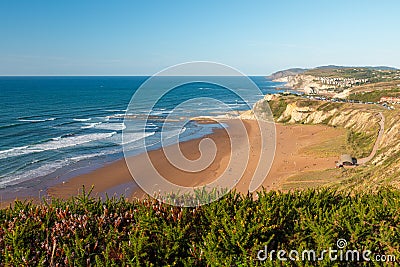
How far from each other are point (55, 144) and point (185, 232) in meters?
40.9

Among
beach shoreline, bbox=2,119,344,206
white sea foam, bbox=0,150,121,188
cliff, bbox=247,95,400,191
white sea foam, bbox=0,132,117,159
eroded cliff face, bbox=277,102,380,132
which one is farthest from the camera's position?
eroded cliff face, bbox=277,102,380,132

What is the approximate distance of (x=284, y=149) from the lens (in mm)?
42375

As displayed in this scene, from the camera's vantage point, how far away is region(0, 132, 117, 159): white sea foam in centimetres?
3694

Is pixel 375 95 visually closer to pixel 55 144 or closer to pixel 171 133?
pixel 171 133

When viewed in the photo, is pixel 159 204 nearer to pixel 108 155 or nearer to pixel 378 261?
pixel 378 261

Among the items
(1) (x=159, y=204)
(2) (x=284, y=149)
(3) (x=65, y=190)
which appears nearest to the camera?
(1) (x=159, y=204)

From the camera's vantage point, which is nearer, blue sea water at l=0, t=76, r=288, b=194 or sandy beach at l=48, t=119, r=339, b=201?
sandy beach at l=48, t=119, r=339, b=201

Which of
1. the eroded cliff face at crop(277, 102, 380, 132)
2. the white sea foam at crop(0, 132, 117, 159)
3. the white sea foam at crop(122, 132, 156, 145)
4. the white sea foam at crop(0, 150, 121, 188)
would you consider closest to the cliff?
the eroded cliff face at crop(277, 102, 380, 132)

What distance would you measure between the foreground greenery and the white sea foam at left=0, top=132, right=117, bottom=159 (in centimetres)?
3500

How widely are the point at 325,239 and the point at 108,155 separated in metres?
35.4

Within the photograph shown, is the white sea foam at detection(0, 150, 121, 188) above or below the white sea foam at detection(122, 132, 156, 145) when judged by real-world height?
below

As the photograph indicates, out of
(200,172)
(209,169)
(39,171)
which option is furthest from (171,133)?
(39,171)

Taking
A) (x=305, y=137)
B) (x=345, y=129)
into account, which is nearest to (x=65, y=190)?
(x=305, y=137)

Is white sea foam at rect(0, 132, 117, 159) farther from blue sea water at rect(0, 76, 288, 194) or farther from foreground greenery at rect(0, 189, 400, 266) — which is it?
foreground greenery at rect(0, 189, 400, 266)
